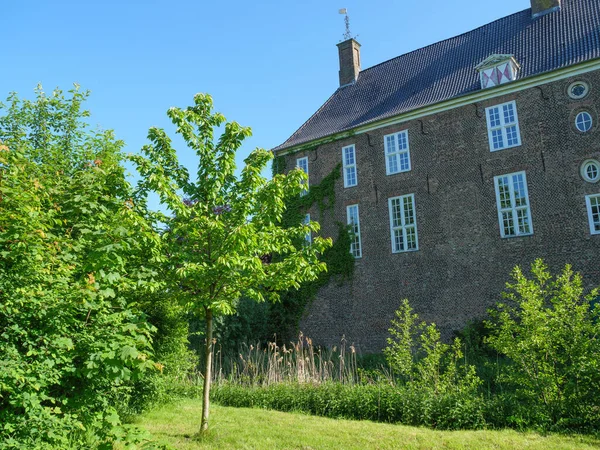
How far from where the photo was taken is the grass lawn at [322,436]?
A: 280 inches

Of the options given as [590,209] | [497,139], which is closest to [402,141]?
[497,139]

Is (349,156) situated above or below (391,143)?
below

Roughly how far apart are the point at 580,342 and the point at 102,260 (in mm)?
7423

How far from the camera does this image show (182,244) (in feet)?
26.4

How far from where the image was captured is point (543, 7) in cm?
2017

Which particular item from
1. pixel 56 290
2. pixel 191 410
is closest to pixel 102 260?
pixel 56 290

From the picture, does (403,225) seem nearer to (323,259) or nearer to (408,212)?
(408,212)

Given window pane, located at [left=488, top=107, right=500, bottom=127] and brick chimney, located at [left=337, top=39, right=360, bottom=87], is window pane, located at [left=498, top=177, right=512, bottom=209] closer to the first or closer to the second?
window pane, located at [left=488, top=107, right=500, bottom=127]

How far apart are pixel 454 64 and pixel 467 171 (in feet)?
18.9

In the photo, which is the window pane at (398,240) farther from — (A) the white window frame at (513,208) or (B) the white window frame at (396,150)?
(A) the white window frame at (513,208)

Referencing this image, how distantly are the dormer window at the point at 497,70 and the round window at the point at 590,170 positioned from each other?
4199 mm

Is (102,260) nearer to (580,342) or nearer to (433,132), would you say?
(580,342)

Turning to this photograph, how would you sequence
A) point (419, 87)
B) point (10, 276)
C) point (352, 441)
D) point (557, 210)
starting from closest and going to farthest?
point (10, 276) → point (352, 441) → point (557, 210) → point (419, 87)

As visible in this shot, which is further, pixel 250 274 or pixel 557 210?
pixel 557 210
